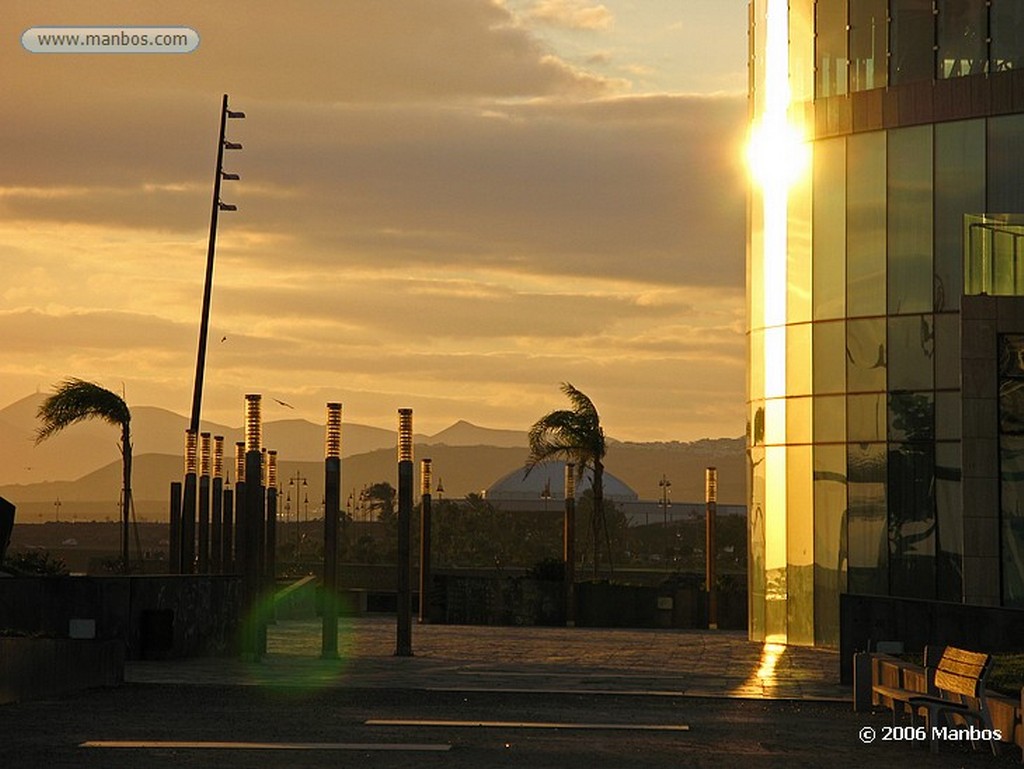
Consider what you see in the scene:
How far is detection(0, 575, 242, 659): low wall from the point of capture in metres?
31.4

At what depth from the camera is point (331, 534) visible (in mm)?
34719

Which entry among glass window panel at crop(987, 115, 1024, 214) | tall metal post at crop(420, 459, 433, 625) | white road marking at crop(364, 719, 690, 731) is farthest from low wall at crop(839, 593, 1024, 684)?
tall metal post at crop(420, 459, 433, 625)

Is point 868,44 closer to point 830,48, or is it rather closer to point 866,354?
point 830,48

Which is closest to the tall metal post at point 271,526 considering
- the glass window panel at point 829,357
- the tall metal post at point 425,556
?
the tall metal post at point 425,556

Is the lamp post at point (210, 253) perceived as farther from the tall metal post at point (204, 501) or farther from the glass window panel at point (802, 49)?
the glass window panel at point (802, 49)

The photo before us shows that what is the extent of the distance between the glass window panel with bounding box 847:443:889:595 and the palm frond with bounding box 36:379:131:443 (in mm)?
Answer: 24986

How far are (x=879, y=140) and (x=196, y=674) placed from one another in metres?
19.8

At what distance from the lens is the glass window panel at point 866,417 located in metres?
40.6

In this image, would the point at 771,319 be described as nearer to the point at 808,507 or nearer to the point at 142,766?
the point at 808,507

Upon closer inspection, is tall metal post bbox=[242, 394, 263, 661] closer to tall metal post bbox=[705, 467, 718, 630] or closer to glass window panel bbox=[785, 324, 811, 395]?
glass window panel bbox=[785, 324, 811, 395]

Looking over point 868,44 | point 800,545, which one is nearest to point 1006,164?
point 868,44

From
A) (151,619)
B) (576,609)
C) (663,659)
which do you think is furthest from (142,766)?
(576,609)

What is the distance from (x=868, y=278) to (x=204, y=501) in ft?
78.5

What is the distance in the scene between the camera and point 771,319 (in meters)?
43.2
